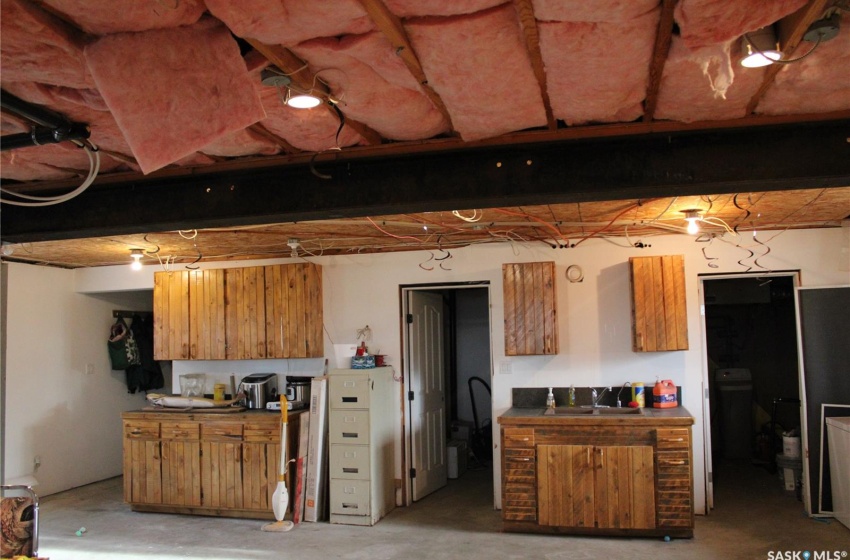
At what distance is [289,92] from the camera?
6.99 feet

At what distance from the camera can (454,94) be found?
85.1 inches

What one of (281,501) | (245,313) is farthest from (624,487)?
(245,313)

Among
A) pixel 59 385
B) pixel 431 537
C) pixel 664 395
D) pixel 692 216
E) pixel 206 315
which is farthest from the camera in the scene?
pixel 59 385

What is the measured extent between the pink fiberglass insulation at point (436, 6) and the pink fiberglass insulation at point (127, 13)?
50 cm

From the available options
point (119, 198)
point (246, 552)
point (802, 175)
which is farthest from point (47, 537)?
point (802, 175)

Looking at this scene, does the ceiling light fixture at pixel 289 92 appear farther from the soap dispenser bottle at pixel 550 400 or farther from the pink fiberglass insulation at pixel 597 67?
the soap dispenser bottle at pixel 550 400

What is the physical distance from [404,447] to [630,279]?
8.62 ft

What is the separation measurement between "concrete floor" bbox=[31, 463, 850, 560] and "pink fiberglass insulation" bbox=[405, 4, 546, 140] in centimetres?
349

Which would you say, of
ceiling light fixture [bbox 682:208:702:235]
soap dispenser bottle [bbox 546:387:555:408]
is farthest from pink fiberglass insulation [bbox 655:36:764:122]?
soap dispenser bottle [bbox 546:387:555:408]

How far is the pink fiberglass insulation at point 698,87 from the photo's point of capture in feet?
6.30

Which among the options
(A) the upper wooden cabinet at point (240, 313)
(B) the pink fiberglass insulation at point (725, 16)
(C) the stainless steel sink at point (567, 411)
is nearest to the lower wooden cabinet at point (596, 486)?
(C) the stainless steel sink at point (567, 411)

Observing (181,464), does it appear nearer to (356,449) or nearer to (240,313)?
(240,313)

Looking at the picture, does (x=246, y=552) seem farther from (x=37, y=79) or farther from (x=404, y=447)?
(x=37, y=79)

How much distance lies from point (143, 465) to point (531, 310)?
4.04 metres
